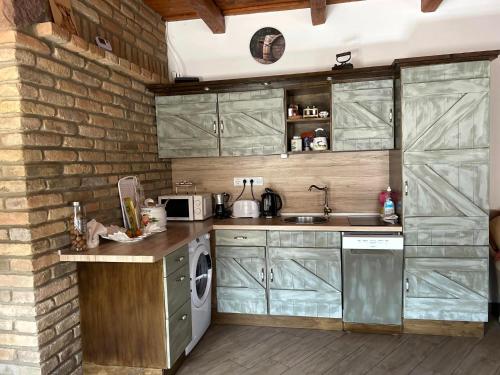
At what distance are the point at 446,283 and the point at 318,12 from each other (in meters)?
2.43

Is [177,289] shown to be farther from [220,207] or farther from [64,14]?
[64,14]

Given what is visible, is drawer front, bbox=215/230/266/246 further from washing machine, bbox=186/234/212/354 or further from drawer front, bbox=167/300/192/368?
drawer front, bbox=167/300/192/368

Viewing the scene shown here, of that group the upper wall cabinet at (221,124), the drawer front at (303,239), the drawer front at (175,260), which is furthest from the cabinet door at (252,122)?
the drawer front at (175,260)

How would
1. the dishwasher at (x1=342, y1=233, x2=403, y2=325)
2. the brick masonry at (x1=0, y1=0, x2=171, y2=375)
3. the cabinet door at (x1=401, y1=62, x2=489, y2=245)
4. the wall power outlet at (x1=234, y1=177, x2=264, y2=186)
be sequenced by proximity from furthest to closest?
the wall power outlet at (x1=234, y1=177, x2=264, y2=186) → the dishwasher at (x1=342, y1=233, x2=403, y2=325) → the cabinet door at (x1=401, y1=62, x2=489, y2=245) → the brick masonry at (x1=0, y1=0, x2=171, y2=375)

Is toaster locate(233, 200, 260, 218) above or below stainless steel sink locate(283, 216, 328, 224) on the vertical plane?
above

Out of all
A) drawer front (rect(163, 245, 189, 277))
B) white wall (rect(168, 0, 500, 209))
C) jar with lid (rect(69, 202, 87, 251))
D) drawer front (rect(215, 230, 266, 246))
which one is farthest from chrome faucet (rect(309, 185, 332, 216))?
jar with lid (rect(69, 202, 87, 251))

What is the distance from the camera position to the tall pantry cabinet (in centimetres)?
253

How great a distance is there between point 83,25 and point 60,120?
2.38 feet

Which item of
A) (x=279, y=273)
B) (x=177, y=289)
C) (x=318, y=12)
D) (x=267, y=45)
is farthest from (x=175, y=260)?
(x=318, y=12)

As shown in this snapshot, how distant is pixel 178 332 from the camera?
2266 mm

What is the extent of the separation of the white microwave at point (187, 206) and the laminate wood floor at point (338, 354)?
1.00 metres

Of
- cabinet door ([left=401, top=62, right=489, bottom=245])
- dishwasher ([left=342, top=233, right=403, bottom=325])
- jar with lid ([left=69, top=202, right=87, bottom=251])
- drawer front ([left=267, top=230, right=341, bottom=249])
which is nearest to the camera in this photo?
jar with lid ([left=69, top=202, right=87, bottom=251])

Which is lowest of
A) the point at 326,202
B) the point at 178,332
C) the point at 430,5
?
the point at 178,332

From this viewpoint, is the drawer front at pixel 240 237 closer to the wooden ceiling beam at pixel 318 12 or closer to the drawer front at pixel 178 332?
the drawer front at pixel 178 332
